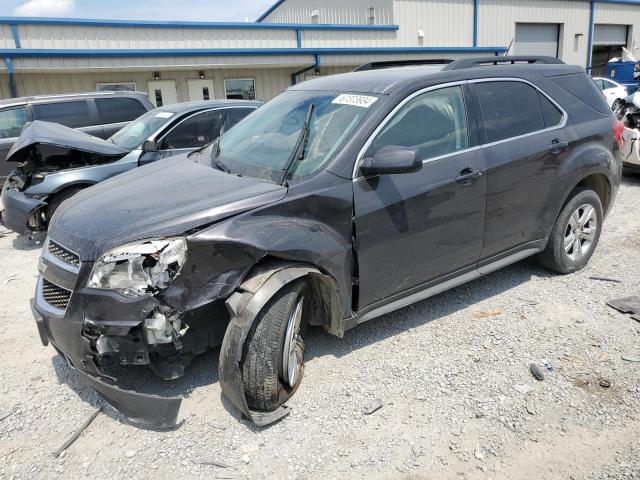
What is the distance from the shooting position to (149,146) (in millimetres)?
6395

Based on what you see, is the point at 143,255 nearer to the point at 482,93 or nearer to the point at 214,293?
the point at 214,293

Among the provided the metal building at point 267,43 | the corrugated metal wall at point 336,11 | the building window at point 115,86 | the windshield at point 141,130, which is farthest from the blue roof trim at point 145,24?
the windshield at point 141,130

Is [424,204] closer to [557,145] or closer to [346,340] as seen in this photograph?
[346,340]

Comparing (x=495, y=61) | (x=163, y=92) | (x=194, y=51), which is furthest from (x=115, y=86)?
(x=495, y=61)

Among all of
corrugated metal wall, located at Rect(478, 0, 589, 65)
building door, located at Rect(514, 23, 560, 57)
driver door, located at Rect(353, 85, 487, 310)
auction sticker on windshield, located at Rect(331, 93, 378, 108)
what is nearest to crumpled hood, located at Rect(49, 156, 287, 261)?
driver door, located at Rect(353, 85, 487, 310)

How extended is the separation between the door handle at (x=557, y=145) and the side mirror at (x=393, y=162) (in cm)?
165

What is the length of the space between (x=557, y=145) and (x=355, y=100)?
1.82 metres

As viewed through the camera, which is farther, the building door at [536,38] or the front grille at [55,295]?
the building door at [536,38]

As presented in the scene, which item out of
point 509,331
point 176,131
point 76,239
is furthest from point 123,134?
point 509,331

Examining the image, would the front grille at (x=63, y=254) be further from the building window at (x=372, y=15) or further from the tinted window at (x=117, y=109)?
the building window at (x=372, y=15)

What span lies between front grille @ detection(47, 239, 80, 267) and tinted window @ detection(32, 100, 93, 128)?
687cm

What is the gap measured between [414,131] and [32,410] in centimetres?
302

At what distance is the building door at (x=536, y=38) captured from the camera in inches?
958

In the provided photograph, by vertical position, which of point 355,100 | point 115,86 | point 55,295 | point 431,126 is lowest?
point 55,295
